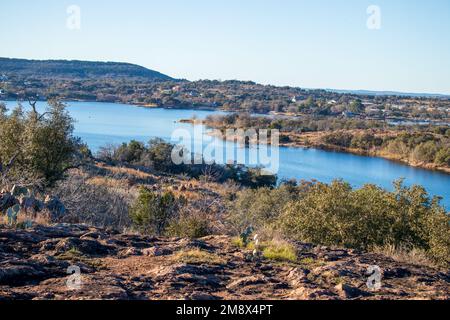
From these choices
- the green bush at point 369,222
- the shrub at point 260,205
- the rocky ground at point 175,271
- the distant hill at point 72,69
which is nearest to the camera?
the rocky ground at point 175,271

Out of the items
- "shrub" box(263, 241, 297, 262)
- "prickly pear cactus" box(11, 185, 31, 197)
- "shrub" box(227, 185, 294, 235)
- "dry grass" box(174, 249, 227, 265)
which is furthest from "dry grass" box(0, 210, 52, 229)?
"shrub" box(227, 185, 294, 235)

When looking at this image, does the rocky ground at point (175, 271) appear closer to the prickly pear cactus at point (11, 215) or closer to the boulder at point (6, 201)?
the prickly pear cactus at point (11, 215)

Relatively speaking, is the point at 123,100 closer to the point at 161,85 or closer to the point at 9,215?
the point at 161,85

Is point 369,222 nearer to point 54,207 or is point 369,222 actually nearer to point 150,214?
point 150,214

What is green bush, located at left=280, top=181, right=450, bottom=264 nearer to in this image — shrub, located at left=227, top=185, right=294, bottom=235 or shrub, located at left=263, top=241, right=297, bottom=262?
shrub, located at left=263, top=241, right=297, bottom=262

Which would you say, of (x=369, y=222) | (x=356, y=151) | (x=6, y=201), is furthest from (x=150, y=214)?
(x=356, y=151)

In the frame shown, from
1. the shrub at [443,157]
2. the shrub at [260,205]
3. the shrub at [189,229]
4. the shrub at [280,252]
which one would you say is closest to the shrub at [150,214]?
the shrub at [189,229]
